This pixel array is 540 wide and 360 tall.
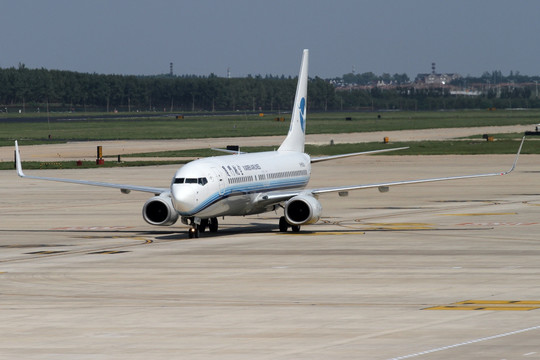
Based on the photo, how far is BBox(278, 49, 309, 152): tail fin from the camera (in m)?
61.6

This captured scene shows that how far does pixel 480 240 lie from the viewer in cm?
4847

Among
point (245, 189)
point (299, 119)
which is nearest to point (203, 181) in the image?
point (245, 189)

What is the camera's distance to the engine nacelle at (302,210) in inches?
2019

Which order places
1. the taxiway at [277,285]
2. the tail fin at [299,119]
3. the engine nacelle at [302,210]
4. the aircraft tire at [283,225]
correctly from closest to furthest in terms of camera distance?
the taxiway at [277,285] < the engine nacelle at [302,210] < the aircraft tire at [283,225] < the tail fin at [299,119]

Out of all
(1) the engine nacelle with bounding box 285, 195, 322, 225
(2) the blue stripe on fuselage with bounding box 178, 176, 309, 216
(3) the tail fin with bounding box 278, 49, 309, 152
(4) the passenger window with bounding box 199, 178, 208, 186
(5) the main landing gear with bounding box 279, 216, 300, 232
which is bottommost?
(5) the main landing gear with bounding box 279, 216, 300, 232

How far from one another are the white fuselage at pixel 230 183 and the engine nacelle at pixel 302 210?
70.0 inches

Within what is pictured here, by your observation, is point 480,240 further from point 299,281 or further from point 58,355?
point 58,355

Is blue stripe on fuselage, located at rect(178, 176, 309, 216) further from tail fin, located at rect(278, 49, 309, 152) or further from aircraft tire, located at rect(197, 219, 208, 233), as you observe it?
tail fin, located at rect(278, 49, 309, 152)

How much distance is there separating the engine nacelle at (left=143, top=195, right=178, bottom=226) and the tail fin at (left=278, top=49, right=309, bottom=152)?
12.2 metres

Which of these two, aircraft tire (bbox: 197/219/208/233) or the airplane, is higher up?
the airplane

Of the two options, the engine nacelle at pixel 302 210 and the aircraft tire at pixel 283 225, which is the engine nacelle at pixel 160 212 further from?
the aircraft tire at pixel 283 225

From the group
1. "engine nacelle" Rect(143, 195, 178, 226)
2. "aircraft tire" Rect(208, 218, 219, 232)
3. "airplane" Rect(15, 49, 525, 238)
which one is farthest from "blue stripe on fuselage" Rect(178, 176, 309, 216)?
"aircraft tire" Rect(208, 218, 219, 232)

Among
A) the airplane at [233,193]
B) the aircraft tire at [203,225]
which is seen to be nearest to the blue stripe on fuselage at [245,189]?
the airplane at [233,193]

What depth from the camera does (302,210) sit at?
170ft
